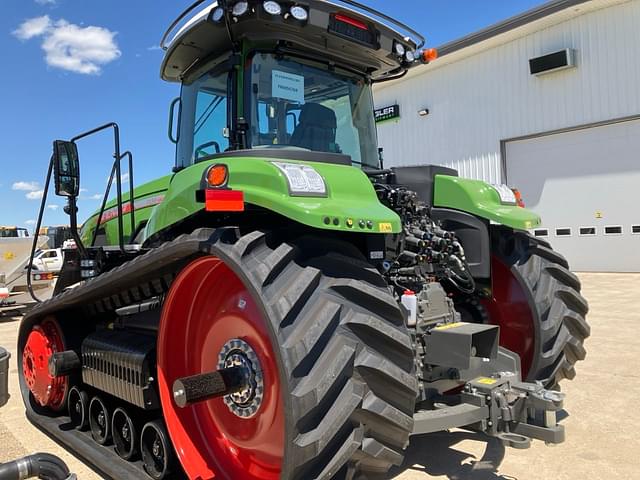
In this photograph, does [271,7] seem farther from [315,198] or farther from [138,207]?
[138,207]

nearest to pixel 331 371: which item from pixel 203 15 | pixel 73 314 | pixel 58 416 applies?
pixel 203 15

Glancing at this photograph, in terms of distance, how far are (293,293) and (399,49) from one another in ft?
7.75

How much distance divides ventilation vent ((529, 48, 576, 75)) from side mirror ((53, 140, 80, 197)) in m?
13.7

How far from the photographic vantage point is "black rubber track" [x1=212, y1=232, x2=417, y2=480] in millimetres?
2217

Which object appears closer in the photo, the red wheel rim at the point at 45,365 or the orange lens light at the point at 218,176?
the orange lens light at the point at 218,176

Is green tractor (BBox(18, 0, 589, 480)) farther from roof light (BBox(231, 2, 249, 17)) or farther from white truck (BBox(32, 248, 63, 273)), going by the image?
white truck (BBox(32, 248, 63, 273))

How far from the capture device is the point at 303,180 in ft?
8.34

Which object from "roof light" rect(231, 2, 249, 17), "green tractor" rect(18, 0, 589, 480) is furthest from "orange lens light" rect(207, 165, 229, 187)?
"roof light" rect(231, 2, 249, 17)

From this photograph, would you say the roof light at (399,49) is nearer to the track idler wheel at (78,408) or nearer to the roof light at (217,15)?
the roof light at (217,15)

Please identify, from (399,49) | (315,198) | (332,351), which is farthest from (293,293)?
(399,49)

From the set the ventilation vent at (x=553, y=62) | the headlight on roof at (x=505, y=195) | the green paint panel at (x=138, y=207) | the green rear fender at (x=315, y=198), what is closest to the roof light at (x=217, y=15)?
the green rear fender at (x=315, y=198)

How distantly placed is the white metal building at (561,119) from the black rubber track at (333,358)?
13449mm

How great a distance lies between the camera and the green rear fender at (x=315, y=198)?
2.37 meters

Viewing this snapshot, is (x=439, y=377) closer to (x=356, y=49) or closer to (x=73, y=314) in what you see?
(x=356, y=49)
